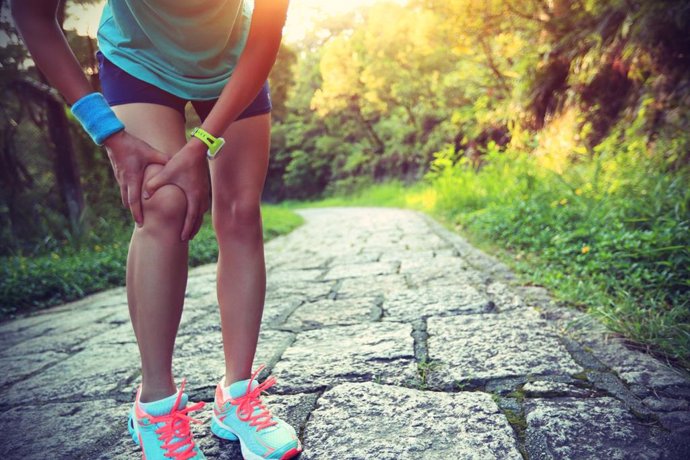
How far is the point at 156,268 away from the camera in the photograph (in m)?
1.07

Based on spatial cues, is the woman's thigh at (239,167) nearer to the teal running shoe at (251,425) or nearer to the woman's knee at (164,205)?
the woman's knee at (164,205)

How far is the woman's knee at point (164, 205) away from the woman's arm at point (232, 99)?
0.04 feet

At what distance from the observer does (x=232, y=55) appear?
1.25 m

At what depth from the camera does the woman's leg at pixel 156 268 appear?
1055 millimetres

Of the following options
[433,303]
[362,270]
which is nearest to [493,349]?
[433,303]

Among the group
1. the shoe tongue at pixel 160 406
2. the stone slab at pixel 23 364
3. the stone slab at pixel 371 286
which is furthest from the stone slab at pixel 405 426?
the stone slab at pixel 23 364

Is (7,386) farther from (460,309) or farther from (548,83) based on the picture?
(548,83)

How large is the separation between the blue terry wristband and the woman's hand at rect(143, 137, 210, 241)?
0.52 feet

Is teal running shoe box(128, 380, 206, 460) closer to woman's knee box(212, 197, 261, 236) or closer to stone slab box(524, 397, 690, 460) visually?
woman's knee box(212, 197, 261, 236)

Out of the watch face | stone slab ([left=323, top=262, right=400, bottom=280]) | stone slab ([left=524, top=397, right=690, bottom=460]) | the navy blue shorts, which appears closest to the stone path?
stone slab ([left=524, top=397, right=690, bottom=460])

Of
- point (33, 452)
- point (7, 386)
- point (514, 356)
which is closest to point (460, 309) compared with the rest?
point (514, 356)

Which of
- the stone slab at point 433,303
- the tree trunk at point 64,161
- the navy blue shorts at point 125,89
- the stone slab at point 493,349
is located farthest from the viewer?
the tree trunk at point 64,161

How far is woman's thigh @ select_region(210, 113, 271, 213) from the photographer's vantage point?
1253 millimetres

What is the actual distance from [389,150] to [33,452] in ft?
59.7
